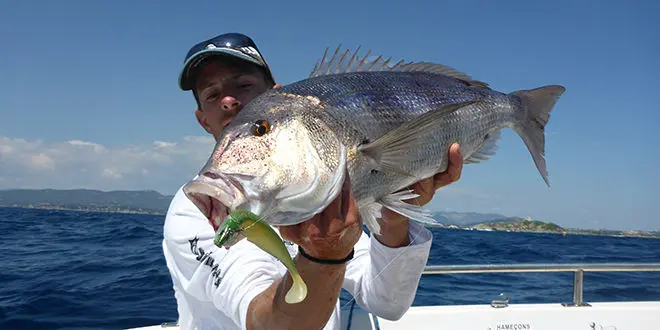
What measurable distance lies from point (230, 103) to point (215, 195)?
1.61 metres

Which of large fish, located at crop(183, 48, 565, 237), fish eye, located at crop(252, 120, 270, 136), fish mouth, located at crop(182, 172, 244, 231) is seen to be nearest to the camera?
fish mouth, located at crop(182, 172, 244, 231)

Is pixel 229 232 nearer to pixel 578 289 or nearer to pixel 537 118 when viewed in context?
pixel 537 118

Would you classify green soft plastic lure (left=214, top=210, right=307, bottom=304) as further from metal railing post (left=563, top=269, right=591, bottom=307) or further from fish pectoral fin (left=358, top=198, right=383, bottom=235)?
metal railing post (left=563, top=269, right=591, bottom=307)

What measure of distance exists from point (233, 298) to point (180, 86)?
4.71ft

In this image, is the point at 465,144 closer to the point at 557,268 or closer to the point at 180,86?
the point at 180,86

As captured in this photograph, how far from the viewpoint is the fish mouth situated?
1196 millimetres

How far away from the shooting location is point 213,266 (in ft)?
7.41

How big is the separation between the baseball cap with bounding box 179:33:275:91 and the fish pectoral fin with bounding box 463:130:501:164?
140 cm

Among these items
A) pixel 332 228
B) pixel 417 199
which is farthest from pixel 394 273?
pixel 332 228

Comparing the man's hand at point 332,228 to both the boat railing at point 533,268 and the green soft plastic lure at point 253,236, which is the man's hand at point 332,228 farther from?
the boat railing at point 533,268

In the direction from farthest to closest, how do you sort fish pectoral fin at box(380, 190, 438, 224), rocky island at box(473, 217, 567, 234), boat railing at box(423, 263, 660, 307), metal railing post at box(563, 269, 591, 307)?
rocky island at box(473, 217, 567, 234), metal railing post at box(563, 269, 591, 307), boat railing at box(423, 263, 660, 307), fish pectoral fin at box(380, 190, 438, 224)

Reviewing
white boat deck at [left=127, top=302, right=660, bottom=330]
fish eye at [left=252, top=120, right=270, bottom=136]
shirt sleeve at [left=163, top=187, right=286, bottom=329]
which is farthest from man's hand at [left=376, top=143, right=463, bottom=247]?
white boat deck at [left=127, top=302, right=660, bottom=330]

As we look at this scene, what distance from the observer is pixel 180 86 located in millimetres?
2824

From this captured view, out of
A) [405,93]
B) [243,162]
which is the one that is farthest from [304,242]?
[405,93]
